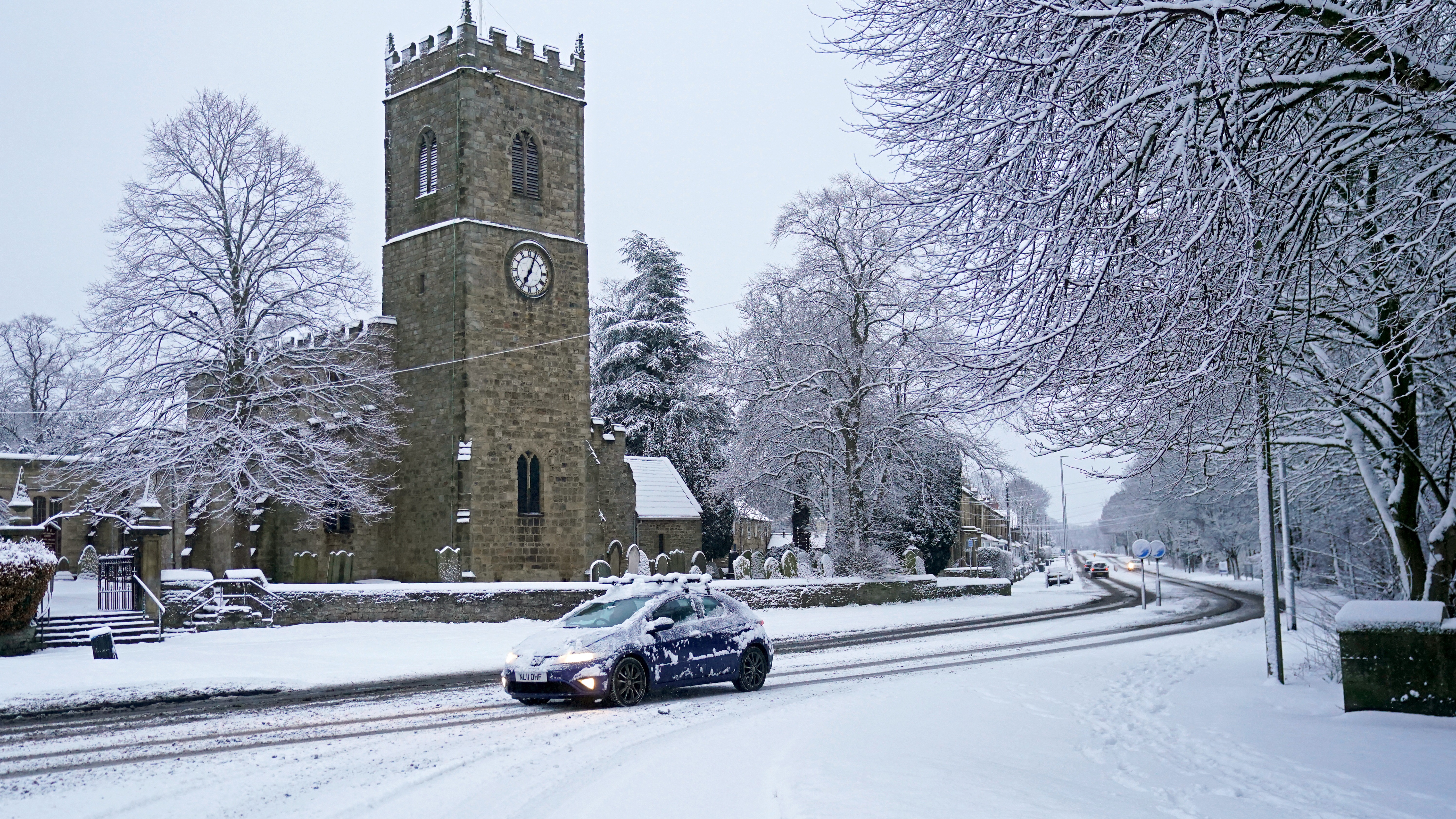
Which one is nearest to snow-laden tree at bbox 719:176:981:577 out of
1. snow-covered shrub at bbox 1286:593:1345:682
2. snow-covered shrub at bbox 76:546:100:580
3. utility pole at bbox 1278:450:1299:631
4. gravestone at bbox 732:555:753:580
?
gravestone at bbox 732:555:753:580

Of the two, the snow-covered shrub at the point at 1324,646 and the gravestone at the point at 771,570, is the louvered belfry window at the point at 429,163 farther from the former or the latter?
the snow-covered shrub at the point at 1324,646

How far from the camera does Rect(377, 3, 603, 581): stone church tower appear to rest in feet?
106

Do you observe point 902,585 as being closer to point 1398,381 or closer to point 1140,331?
point 1398,381

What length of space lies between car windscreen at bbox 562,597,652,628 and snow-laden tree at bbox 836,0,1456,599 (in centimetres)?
607

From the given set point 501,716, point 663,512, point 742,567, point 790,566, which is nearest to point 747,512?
point 663,512

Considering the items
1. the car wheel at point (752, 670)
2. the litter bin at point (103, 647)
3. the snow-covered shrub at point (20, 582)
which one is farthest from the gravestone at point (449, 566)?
the car wheel at point (752, 670)

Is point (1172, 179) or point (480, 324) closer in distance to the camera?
point (1172, 179)

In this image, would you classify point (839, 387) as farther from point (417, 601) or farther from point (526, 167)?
point (417, 601)

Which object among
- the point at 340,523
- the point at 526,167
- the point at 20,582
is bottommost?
the point at 20,582

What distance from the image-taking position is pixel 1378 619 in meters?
11.4

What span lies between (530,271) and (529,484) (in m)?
6.46

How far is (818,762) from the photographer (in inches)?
349

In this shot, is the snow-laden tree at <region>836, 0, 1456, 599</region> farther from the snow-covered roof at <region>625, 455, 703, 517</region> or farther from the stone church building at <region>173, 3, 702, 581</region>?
the snow-covered roof at <region>625, 455, 703, 517</region>

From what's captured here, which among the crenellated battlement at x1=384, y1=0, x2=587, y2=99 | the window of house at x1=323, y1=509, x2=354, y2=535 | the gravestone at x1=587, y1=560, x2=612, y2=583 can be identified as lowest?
the gravestone at x1=587, y1=560, x2=612, y2=583
